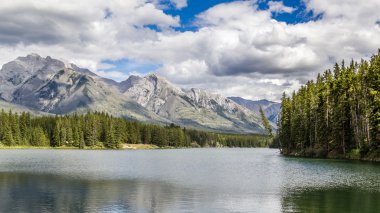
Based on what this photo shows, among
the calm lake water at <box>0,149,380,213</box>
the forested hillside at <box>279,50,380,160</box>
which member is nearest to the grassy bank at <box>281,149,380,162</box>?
the forested hillside at <box>279,50,380,160</box>

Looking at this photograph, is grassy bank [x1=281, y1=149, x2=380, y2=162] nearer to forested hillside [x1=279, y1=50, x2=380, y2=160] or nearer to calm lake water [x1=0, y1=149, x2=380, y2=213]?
forested hillside [x1=279, y1=50, x2=380, y2=160]

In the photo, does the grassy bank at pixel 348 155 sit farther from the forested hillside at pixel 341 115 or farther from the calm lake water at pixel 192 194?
the calm lake water at pixel 192 194

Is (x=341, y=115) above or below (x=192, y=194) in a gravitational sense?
above

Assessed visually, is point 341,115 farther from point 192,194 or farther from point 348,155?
point 192,194

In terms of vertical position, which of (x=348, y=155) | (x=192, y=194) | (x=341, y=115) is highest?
(x=341, y=115)

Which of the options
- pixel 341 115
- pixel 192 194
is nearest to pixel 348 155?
pixel 341 115

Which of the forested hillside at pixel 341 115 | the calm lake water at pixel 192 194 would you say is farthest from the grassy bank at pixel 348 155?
the calm lake water at pixel 192 194

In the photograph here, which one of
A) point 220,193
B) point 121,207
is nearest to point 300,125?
point 220,193

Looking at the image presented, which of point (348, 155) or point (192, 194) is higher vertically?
point (348, 155)

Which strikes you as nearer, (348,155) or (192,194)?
(192,194)

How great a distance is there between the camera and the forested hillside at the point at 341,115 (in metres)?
99.5

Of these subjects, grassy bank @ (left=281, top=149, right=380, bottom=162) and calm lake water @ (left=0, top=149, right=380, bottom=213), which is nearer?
calm lake water @ (left=0, top=149, right=380, bottom=213)

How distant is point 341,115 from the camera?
11388cm

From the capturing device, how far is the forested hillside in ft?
326
